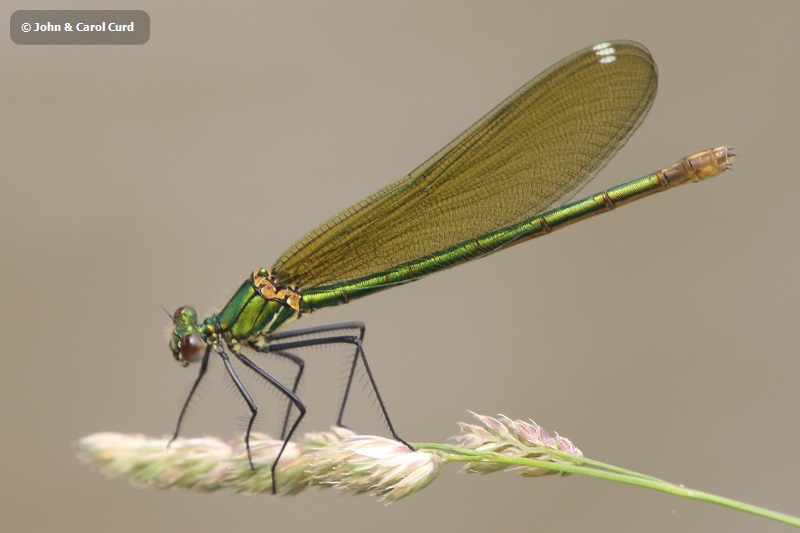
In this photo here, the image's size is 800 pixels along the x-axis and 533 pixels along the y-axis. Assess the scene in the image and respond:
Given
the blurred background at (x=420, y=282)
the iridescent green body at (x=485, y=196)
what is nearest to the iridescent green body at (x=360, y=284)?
the iridescent green body at (x=485, y=196)

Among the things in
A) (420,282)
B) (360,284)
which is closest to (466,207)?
(360,284)

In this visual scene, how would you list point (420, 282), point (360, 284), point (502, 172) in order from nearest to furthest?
point (502, 172), point (360, 284), point (420, 282)

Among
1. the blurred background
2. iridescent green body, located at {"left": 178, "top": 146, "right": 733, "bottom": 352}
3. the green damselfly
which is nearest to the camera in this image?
the green damselfly

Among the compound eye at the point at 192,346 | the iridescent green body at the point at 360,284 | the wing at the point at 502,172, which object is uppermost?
the wing at the point at 502,172

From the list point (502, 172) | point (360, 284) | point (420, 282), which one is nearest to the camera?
point (502, 172)

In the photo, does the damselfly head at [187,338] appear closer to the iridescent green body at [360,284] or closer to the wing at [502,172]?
the iridescent green body at [360,284]

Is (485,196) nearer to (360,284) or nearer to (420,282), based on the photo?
(360,284)

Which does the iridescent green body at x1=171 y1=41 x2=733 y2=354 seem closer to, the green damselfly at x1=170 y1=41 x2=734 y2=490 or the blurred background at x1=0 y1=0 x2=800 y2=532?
the green damselfly at x1=170 y1=41 x2=734 y2=490

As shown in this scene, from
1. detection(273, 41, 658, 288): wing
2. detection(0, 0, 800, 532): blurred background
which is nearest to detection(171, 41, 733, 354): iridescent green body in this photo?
detection(273, 41, 658, 288): wing

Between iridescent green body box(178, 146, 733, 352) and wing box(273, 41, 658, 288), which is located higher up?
wing box(273, 41, 658, 288)
